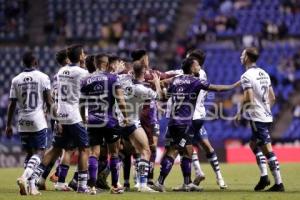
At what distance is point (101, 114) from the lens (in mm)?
14805

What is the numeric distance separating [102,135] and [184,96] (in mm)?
1798

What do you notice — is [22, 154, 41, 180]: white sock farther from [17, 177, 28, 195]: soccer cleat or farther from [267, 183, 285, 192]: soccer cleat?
[267, 183, 285, 192]: soccer cleat

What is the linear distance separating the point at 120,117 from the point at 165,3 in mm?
22305

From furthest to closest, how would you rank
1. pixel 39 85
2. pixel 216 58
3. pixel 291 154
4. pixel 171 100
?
pixel 216 58 → pixel 291 154 → pixel 171 100 → pixel 39 85

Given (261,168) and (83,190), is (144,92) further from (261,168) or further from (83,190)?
(261,168)

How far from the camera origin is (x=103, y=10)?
36.8 metres

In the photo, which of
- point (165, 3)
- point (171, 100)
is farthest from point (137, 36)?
point (171, 100)

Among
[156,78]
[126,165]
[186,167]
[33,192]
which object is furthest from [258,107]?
[33,192]

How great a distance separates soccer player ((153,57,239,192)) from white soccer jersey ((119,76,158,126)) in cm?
62

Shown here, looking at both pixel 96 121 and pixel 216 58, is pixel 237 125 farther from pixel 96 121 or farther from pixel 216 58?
pixel 96 121

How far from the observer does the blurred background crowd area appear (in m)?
32.0

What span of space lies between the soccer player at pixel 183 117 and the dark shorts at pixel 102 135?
1.28 m

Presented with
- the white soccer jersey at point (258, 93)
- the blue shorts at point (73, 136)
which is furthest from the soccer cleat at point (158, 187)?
the white soccer jersey at point (258, 93)

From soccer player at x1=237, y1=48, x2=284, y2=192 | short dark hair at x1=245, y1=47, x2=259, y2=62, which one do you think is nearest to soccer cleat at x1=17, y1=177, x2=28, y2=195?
soccer player at x1=237, y1=48, x2=284, y2=192
